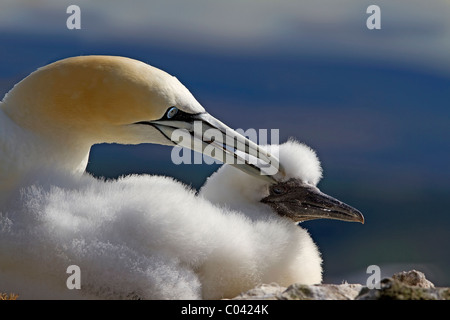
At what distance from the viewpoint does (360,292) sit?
317 centimetres

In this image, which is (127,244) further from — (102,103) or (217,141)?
(217,141)

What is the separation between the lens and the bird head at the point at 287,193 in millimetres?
4699

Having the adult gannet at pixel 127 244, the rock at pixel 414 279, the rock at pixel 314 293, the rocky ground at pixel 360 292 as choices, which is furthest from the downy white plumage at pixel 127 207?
the rock at pixel 414 279

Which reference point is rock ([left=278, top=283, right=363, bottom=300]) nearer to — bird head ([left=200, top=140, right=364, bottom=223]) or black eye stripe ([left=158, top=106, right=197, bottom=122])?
bird head ([left=200, top=140, right=364, bottom=223])

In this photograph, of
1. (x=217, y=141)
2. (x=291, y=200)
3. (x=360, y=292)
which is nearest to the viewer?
(x=360, y=292)

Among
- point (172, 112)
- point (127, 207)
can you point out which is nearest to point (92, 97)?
point (172, 112)

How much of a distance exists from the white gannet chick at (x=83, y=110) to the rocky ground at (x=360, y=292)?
4.07ft

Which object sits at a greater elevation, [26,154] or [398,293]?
[26,154]

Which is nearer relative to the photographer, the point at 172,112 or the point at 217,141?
the point at 172,112

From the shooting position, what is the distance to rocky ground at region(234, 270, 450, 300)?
304cm

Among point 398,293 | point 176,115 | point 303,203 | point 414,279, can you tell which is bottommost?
point 398,293

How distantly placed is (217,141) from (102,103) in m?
0.78

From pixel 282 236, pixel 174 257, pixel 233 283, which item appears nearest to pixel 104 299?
pixel 174 257

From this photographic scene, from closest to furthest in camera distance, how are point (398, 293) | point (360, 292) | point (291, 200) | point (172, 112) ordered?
point (398, 293), point (360, 292), point (172, 112), point (291, 200)
